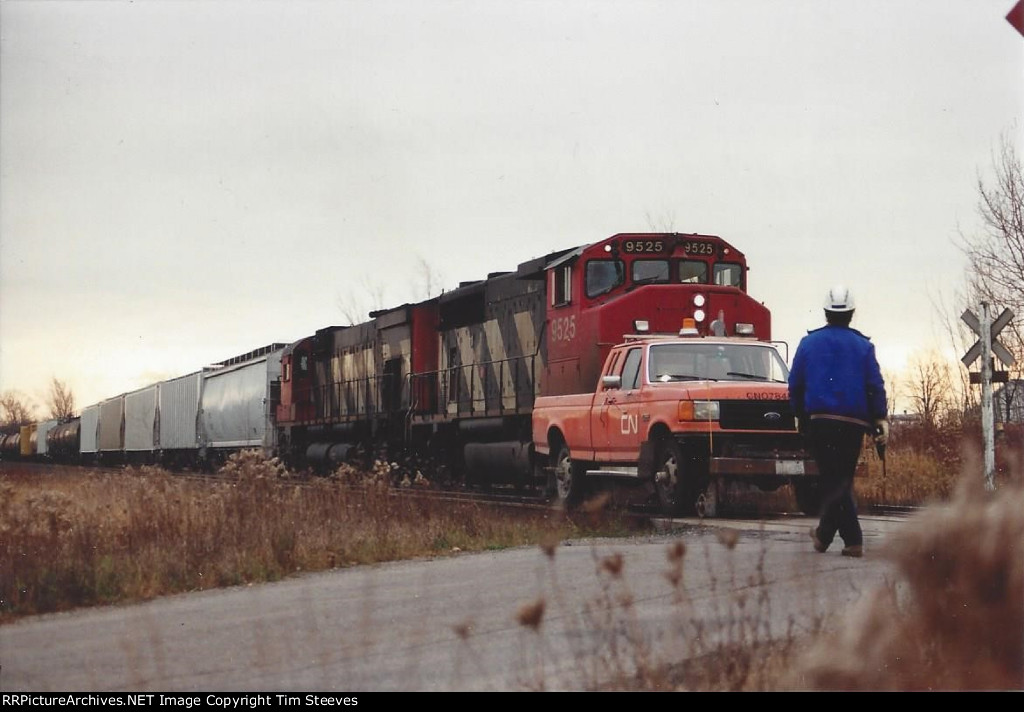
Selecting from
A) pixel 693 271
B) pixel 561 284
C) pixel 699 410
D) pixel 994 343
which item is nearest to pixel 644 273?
pixel 693 271

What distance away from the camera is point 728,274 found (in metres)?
17.5

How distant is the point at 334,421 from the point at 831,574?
23.8 meters

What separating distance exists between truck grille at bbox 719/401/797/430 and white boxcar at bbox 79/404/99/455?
50.5m

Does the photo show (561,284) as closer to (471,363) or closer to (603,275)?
(603,275)

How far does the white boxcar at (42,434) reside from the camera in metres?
75.9

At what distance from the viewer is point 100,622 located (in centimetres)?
729

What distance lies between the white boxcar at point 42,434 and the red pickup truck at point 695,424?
219 feet

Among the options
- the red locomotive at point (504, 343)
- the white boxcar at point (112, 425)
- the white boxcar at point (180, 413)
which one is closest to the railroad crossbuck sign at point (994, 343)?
the red locomotive at point (504, 343)

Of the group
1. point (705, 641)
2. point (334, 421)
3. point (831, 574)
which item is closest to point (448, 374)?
point (334, 421)

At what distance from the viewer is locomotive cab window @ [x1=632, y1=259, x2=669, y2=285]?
16.8 m

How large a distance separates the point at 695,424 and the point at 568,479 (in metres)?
2.97

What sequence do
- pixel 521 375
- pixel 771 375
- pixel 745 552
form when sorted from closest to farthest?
pixel 745 552
pixel 771 375
pixel 521 375

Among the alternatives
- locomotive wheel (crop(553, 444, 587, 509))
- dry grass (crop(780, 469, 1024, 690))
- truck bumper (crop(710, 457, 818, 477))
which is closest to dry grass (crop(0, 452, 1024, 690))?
dry grass (crop(780, 469, 1024, 690))

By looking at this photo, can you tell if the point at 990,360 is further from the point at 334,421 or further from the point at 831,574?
the point at 334,421
